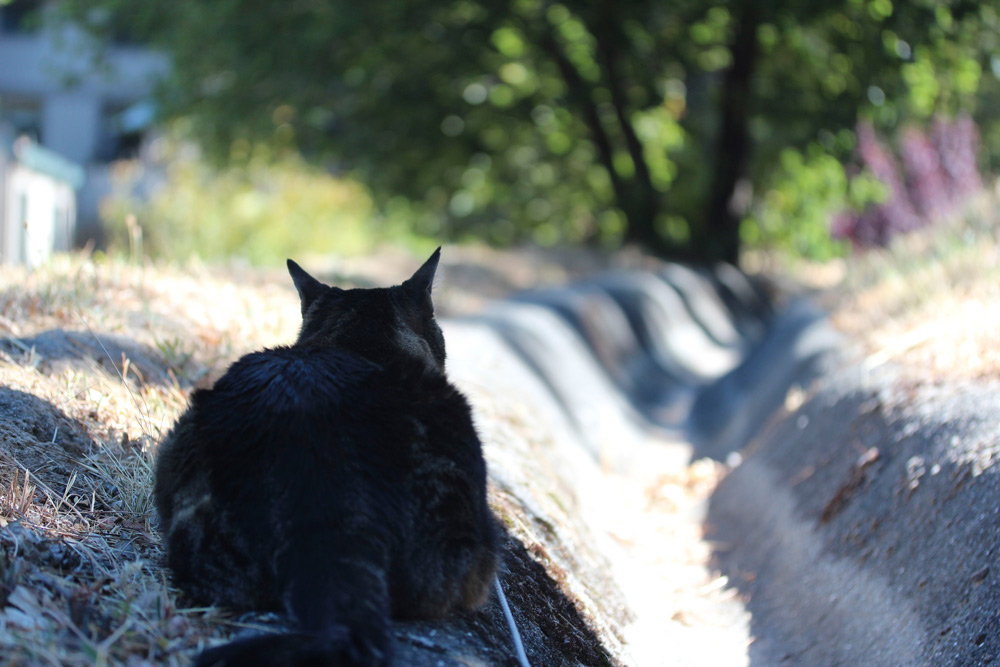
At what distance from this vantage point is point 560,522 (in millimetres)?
4109

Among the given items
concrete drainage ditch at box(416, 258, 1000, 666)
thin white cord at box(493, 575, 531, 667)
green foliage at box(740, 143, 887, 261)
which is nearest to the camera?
thin white cord at box(493, 575, 531, 667)

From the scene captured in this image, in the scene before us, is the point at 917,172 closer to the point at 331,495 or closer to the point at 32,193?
the point at 331,495

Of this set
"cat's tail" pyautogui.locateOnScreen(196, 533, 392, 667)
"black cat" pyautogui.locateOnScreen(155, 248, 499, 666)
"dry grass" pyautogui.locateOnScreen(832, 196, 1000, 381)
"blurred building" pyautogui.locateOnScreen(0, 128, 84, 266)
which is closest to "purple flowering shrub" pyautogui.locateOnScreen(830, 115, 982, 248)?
"dry grass" pyautogui.locateOnScreen(832, 196, 1000, 381)

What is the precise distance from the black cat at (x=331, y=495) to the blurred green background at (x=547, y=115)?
8683 mm

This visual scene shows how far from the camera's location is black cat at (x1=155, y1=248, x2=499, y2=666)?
2375mm

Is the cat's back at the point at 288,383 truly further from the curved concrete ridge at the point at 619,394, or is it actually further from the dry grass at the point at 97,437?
the curved concrete ridge at the point at 619,394

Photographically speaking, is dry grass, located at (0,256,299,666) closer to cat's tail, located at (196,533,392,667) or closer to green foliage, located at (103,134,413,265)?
cat's tail, located at (196,533,392,667)

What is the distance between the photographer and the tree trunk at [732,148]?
12930 mm

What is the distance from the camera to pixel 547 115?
14.8 m

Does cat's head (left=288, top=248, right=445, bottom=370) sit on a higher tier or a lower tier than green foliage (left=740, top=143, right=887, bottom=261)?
lower

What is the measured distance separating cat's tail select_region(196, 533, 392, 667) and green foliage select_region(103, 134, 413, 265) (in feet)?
30.4

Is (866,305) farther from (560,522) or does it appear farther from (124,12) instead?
(124,12)

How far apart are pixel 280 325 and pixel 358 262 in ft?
15.0

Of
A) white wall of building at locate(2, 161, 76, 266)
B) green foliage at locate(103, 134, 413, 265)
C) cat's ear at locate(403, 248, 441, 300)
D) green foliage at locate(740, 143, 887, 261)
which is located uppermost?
green foliage at locate(740, 143, 887, 261)
